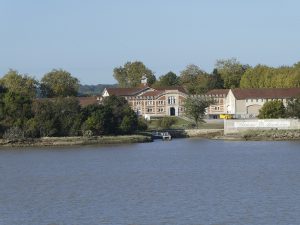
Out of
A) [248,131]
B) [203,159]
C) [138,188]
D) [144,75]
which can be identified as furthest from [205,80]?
[138,188]

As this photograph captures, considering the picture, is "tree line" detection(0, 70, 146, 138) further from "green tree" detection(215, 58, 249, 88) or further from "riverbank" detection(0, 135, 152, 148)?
"green tree" detection(215, 58, 249, 88)

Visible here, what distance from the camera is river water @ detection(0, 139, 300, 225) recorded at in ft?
85.5

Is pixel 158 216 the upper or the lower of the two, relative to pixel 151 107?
lower

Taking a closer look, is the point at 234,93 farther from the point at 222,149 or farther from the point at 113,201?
the point at 113,201

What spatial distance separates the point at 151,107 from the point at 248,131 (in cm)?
2940

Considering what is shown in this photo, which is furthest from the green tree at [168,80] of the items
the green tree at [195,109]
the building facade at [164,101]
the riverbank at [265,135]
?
the riverbank at [265,135]

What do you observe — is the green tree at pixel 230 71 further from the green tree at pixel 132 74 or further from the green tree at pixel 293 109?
the green tree at pixel 293 109

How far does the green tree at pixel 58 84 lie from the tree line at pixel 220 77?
1378 cm

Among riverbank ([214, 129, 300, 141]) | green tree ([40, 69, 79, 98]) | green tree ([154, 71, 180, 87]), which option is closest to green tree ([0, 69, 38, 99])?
green tree ([40, 69, 79, 98])

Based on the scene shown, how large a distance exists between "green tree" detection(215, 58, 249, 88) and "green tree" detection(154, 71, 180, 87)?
6.42 m

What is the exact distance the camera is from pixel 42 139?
6188 centimetres

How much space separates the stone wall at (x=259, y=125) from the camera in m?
66.1

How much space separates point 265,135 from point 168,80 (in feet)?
191

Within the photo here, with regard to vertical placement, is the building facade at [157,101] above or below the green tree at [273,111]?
above
